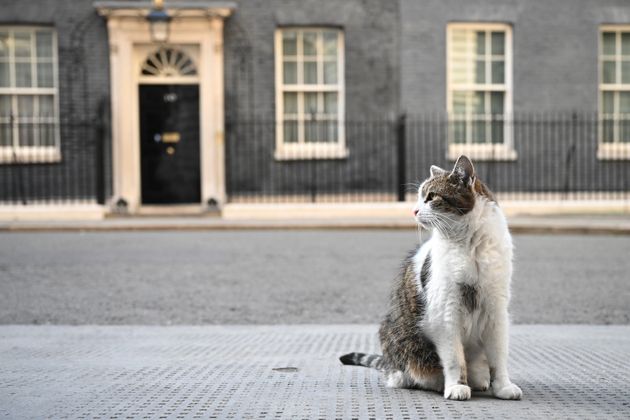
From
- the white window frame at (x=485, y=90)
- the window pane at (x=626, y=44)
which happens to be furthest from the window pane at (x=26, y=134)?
the window pane at (x=626, y=44)

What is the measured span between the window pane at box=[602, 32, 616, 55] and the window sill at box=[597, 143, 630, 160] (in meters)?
1.97

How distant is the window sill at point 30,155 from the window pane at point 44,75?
1.31 m

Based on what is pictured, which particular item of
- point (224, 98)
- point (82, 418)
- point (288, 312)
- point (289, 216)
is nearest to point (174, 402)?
point (82, 418)

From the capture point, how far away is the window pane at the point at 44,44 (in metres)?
18.7

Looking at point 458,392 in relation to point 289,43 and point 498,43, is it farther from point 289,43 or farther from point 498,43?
point 498,43

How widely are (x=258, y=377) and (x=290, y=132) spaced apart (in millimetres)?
14765

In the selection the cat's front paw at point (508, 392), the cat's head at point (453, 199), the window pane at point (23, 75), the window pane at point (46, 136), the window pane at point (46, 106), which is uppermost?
the window pane at point (23, 75)

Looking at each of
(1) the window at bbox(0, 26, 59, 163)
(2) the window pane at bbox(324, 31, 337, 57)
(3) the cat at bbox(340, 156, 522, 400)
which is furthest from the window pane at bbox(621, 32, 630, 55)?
(3) the cat at bbox(340, 156, 522, 400)

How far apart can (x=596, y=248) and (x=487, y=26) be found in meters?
8.22

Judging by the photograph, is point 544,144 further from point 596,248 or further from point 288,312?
point 288,312

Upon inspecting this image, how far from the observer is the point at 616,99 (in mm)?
20172

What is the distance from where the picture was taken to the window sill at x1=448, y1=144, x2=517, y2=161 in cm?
1934

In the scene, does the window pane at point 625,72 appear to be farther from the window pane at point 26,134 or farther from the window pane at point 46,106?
the window pane at point 26,134

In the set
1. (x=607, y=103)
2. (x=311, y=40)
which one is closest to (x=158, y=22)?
(x=311, y=40)
